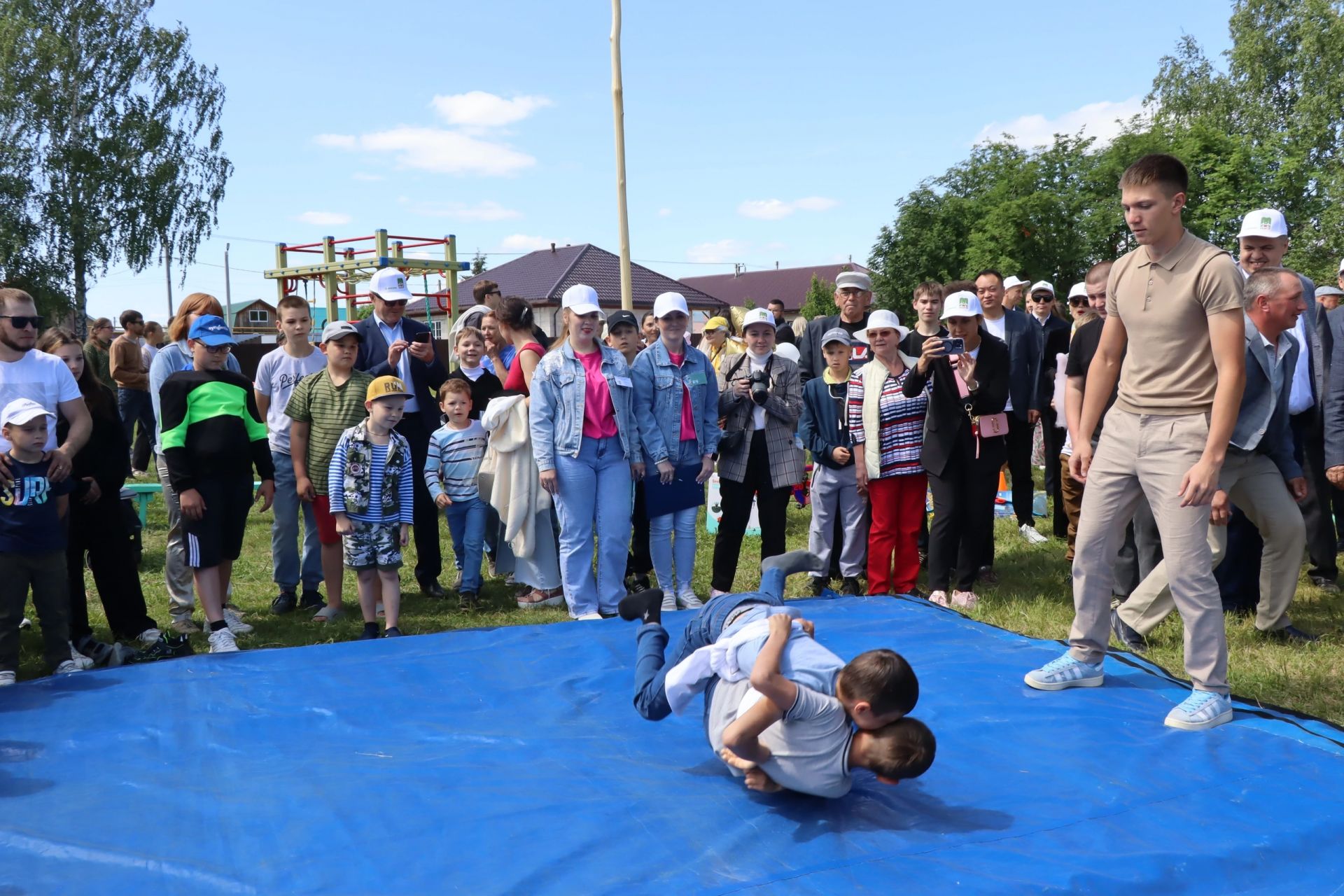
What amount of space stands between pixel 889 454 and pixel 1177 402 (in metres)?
2.57

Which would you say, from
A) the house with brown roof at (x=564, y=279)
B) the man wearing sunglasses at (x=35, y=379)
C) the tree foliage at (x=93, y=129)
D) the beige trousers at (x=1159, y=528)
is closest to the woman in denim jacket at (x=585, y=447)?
the man wearing sunglasses at (x=35, y=379)

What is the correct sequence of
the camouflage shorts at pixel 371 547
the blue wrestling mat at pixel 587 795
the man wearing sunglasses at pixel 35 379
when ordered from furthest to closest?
the camouflage shorts at pixel 371 547 < the man wearing sunglasses at pixel 35 379 < the blue wrestling mat at pixel 587 795

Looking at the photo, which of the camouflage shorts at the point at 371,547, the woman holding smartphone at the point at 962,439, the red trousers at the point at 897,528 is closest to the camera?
the camouflage shorts at the point at 371,547

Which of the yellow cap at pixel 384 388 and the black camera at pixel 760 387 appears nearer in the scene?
the yellow cap at pixel 384 388

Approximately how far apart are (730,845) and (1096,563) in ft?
6.77

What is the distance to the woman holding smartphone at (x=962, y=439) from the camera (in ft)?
20.9

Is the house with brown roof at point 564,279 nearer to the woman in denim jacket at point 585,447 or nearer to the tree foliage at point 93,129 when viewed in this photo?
the tree foliage at point 93,129

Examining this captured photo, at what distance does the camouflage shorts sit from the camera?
5703 mm

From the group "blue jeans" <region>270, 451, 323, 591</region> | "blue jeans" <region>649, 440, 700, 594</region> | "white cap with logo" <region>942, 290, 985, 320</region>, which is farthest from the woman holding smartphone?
"blue jeans" <region>270, 451, 323, 591</region>

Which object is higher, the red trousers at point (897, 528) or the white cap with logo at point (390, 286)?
the white cap with logo at point (390, 286)

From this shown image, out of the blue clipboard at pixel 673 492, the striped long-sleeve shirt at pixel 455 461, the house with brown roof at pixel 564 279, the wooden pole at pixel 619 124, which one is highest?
the house with brown roof at pixel 564 279

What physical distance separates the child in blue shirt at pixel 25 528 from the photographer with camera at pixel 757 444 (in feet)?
11.6

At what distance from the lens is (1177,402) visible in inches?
155

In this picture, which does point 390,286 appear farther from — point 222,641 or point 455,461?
point 222,641
